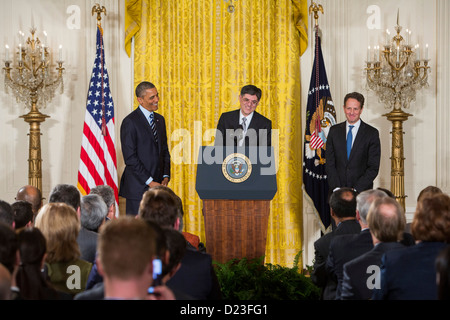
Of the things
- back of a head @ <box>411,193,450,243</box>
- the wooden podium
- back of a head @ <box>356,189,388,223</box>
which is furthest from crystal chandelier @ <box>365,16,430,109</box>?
back of a head @ <box>411,193,450,243</box>

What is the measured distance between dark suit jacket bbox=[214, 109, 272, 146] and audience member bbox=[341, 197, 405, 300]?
2661 millimetres

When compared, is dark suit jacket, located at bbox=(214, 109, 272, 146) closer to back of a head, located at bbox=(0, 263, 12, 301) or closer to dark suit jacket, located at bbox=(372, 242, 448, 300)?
dark suit jacket, located at bbox=(372, 242, 448, 300)

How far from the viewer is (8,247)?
6.73 feet

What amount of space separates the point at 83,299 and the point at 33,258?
0.34m

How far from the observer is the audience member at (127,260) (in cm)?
171

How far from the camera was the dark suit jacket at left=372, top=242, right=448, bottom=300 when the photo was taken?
2.44m

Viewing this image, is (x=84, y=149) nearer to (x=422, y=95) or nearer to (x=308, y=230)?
(x=308, y=230)

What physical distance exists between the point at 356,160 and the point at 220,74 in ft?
7.65

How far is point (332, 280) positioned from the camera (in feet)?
11.1

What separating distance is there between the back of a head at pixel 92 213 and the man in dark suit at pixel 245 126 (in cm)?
204

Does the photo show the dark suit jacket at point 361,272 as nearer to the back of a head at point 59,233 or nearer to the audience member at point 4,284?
the back of a head at point 59,233

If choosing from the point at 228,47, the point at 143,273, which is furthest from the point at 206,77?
the point at 143,273

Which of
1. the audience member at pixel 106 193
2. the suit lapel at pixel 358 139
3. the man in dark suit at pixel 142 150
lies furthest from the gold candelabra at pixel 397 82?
the audience member at pixel 106 193

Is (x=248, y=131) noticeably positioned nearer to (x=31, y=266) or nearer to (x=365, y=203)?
(x=365, y=203)
